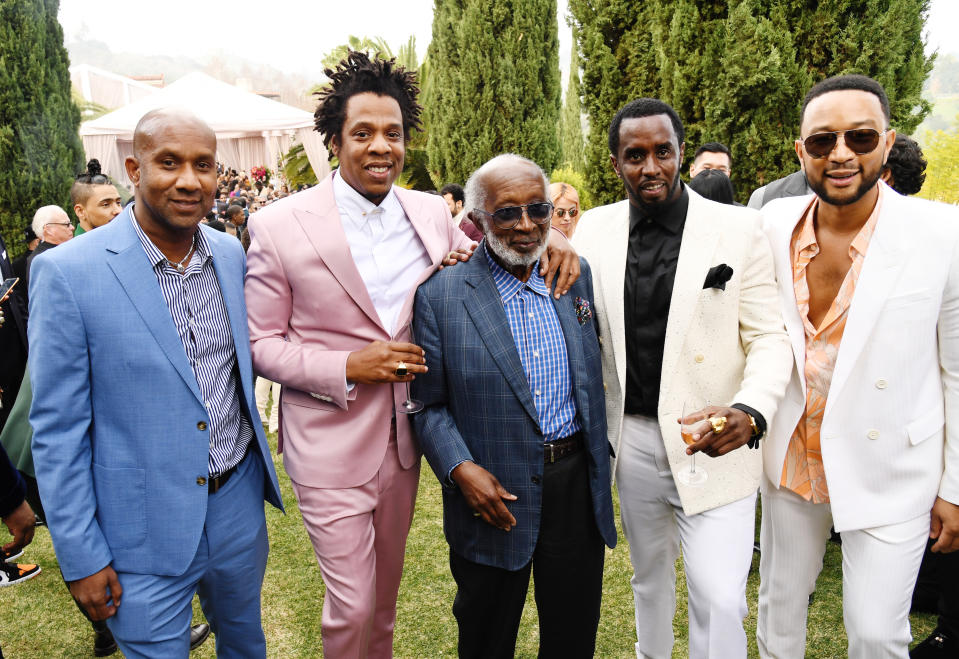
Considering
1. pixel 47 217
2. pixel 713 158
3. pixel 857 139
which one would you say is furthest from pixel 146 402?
pixel 713 158

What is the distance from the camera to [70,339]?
2086 mm

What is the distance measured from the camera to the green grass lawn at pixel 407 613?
143 inches

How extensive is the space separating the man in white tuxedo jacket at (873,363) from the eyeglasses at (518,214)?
1000 millimetres

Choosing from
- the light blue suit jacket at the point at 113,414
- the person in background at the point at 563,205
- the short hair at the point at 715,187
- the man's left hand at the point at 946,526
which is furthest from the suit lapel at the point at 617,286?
the person in background at the point at 563,205

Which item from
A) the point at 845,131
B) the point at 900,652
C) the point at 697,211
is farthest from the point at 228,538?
the point at 845,131

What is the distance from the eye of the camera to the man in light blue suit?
2.12m

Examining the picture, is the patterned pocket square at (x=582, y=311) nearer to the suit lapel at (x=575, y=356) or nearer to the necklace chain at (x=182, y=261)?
the suit lapel at (x=575, y=356)

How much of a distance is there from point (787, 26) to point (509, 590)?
20.5ft

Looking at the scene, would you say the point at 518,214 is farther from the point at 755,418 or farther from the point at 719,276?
the point at 755,418

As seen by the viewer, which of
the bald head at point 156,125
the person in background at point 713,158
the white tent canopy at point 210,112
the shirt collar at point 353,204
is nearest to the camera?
the bald head at point 156,125

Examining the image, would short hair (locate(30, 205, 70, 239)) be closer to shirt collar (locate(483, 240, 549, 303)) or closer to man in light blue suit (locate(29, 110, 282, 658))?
Result: man in light blue suit (locate(29, 110, 282, 658))

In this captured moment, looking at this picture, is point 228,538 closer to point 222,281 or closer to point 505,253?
point 222,281

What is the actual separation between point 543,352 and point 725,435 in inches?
27.3

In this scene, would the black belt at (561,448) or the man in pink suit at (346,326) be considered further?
the man in pink suit at (346,326)
